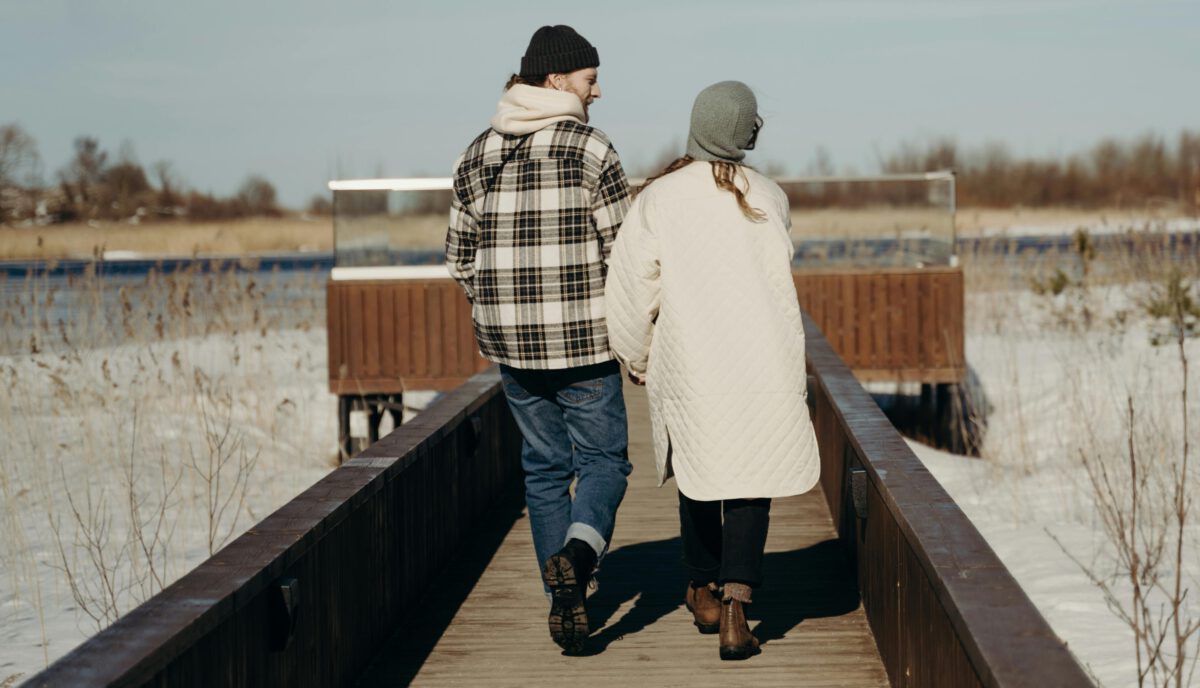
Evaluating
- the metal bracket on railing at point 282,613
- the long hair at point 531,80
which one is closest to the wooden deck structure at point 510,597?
the metal bracket on railing at point 282,613

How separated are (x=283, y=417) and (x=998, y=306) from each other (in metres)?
10.1

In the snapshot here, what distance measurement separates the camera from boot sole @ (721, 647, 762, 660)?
440 cm

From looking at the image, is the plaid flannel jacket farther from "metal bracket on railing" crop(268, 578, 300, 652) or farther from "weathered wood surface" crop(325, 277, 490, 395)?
"weathered wood surface" crop(325, 277, 490, 395)

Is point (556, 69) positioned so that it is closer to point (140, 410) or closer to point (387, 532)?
point (387, 532)

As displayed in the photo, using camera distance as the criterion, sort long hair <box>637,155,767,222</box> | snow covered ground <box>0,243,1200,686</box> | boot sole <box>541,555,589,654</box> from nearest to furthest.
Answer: long hair <box>637,155,767,222</box>
boot sole <box>541,555,589,654</box>
snow covered ground <box>0,243,1200,686</box>

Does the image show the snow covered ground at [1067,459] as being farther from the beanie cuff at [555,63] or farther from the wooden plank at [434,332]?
the wooden plank at [434,332]

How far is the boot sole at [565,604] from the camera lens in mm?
4297

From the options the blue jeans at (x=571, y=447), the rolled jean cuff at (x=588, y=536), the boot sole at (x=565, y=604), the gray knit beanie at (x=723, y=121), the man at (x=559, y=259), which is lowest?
the boot sole at (x=565, y=604)

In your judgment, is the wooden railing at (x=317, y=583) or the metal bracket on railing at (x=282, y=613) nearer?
the wooden railing at (x=317, y=583)

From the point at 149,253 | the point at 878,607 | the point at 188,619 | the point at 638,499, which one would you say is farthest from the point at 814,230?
the point at 149,253

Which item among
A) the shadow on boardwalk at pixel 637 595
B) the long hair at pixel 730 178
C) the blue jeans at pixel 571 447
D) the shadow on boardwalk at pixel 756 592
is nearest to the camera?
the long hair at pixel 730 178

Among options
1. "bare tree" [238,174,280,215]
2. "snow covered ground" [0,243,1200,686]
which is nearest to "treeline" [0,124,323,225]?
"bare tree" [238,174,280,215]

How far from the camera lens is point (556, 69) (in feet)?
14.7

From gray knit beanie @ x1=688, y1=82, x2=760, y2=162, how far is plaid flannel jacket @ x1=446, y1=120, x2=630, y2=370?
0.32m
